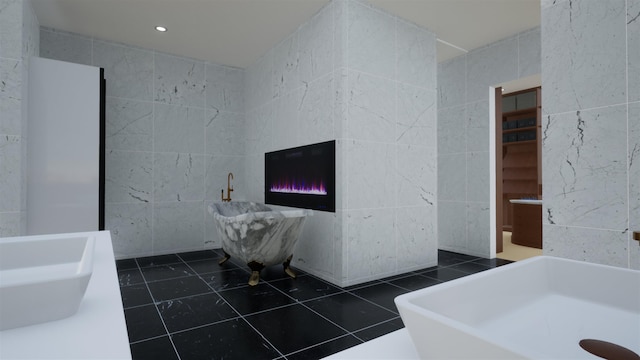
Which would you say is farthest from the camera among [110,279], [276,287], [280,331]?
[276,287]

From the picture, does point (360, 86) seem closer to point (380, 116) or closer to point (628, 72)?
point (380, 116)

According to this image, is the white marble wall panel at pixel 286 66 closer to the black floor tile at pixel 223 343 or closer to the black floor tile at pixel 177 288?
the black floor tile at pixel 177 288

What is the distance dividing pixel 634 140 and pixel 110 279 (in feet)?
5.50

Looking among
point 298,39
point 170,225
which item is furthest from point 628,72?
point 170,225

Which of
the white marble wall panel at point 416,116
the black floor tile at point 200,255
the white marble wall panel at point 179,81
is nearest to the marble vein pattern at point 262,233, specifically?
the black floor tile at point 200,255

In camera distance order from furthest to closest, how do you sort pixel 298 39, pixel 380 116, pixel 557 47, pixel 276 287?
pixel 298 39 < pixel 380 116 < pixel 276 287 < pixel 557 47

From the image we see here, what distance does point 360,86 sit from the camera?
10.3 feet

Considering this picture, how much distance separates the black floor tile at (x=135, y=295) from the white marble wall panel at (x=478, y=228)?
3859mm

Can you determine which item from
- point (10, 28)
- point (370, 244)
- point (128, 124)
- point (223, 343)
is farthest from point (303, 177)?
point (10, 28)

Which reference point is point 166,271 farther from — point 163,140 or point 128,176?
point 163,140

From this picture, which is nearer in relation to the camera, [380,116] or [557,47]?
[557,47]

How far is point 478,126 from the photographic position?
166 inches

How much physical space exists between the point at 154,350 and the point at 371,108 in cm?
268

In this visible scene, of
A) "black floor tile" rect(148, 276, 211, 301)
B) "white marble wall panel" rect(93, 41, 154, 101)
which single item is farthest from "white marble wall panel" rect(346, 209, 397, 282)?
"white marble wall panel" rect(93, 41, 154, 101)
